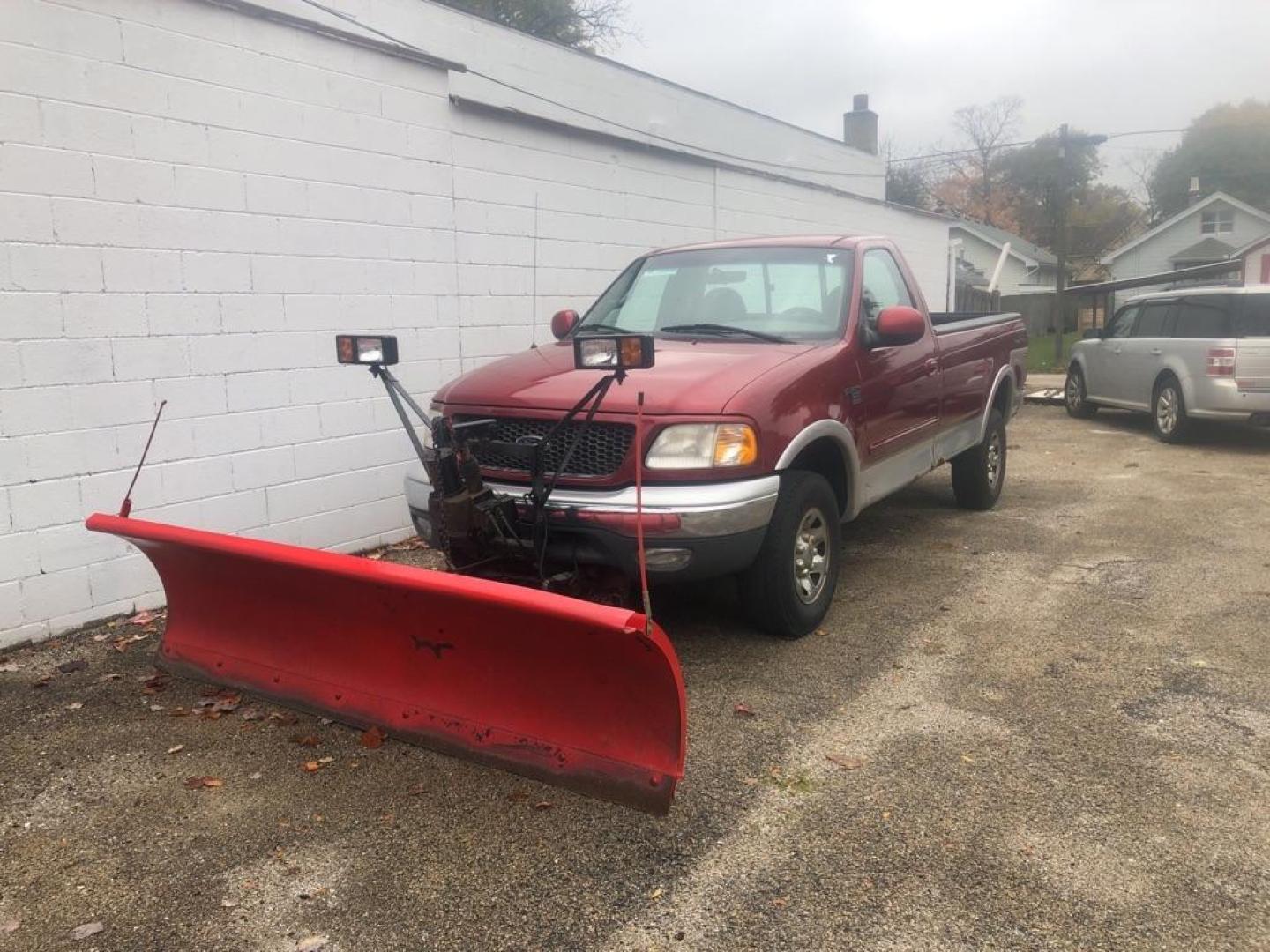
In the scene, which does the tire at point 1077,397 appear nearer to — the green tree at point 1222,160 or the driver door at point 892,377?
the driver door at point 892,377

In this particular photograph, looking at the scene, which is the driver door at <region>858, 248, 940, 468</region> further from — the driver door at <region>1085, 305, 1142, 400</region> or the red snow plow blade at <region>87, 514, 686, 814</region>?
the driver door at <region>1085, 305, 1142, 400</region>

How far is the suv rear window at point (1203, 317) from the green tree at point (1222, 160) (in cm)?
5422

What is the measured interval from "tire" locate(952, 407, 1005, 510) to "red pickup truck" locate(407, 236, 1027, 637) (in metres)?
0.94

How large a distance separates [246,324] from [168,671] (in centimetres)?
226

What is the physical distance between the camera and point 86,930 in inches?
108

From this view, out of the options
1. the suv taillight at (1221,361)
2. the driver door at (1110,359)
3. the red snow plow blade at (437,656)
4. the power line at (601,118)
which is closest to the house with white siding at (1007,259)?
the power line at (601,118)

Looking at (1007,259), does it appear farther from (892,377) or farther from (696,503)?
(696,503)

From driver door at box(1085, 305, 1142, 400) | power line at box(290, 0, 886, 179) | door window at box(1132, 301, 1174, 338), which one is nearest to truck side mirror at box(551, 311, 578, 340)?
power line at box(290, 0, 886, 179)

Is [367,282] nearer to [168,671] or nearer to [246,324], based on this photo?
[246,324]

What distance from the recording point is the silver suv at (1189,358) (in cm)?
1038

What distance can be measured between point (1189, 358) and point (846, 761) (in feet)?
30.9

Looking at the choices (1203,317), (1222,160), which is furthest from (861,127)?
(1222,160)

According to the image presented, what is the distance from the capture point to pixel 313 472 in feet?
20.5

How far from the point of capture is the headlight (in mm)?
4082
